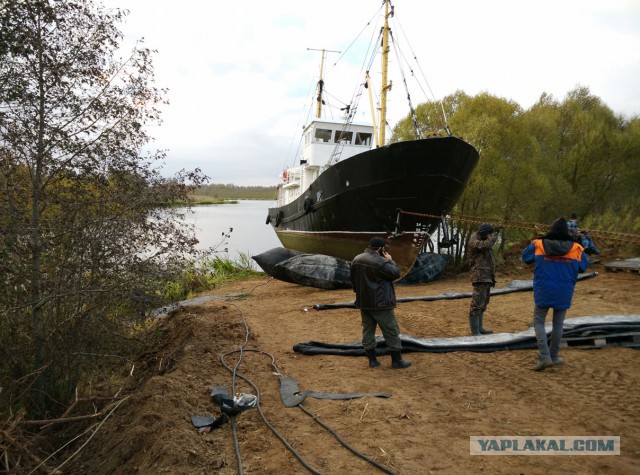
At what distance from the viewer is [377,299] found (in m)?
5.17

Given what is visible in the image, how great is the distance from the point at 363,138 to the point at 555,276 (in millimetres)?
13493

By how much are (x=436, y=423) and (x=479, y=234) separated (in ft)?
11.2

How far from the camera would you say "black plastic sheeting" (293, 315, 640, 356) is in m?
5.74

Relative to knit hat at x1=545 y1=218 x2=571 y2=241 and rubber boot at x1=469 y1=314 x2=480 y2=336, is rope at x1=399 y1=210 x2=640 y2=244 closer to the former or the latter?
knit hat at x1=545 y1=218 x2=571 y2=241

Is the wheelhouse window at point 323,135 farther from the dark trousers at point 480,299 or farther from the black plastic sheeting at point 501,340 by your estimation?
the black plastic sheeting at point 501,340

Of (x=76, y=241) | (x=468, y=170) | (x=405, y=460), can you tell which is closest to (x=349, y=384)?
(x=405, y=460)

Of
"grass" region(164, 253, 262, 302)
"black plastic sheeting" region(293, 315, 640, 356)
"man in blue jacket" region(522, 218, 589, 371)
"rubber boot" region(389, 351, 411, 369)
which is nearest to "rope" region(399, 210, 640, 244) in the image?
"man in blue jacket" region(522, 218, 589, 371)

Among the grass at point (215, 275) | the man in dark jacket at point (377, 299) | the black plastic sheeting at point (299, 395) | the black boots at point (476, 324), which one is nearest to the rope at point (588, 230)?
the black boots at point (476, 324)

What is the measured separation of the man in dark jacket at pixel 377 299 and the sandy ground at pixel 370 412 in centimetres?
29

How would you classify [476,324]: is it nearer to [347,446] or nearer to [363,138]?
[347,446]

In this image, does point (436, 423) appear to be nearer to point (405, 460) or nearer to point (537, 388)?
point (405, 460)

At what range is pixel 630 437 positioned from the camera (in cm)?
345

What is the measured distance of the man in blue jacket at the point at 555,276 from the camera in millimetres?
4844

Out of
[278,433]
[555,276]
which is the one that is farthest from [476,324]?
[278,433]
